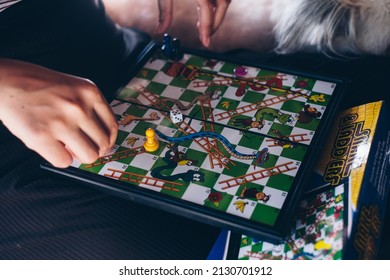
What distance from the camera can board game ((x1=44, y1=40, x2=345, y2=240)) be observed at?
0.99m

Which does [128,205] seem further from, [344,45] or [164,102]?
[344,45]

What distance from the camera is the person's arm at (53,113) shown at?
36.7 inches

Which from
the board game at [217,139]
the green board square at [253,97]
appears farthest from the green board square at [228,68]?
the green board square at [253,97]

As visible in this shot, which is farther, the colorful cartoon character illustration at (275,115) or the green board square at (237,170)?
the colorful cartoon character illustration at (275,115)

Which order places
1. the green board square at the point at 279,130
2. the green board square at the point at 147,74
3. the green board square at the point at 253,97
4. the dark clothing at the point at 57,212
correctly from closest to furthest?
the dark clothing at the point at 57,212 < the green board square at the point at 279,130 < the green board square at the point at 253,97 < the green board square at the point at 147,74

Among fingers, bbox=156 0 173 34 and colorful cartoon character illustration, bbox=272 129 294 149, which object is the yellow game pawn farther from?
fingers, bbox=156 0 173 34

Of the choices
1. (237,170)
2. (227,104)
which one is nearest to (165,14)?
(227,104)

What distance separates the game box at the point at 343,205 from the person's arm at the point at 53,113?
14.2 inches

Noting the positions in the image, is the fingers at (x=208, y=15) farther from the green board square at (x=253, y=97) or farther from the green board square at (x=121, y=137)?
the green board square at (x=121, y=137)

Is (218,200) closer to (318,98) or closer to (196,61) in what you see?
(318,98)

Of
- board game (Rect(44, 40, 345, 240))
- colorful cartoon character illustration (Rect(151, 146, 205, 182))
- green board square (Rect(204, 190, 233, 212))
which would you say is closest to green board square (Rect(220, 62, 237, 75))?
board game (Rect(44, 40, 345, 240))

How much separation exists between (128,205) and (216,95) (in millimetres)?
385

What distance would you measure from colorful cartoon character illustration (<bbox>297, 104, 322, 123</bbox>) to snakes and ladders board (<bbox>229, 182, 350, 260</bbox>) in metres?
0.22

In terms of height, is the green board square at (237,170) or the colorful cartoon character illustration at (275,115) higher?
the colorful cartoon character illustration at (275,115)
